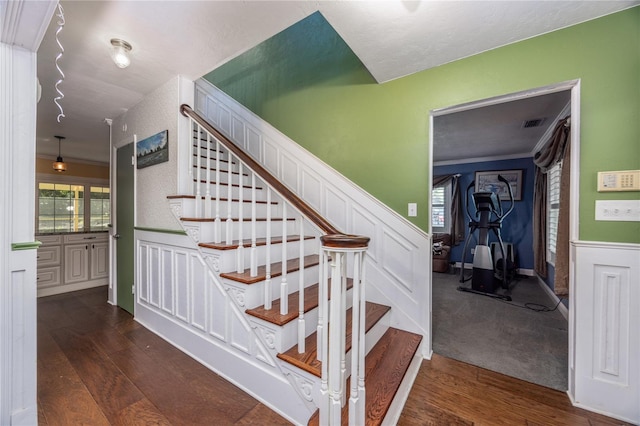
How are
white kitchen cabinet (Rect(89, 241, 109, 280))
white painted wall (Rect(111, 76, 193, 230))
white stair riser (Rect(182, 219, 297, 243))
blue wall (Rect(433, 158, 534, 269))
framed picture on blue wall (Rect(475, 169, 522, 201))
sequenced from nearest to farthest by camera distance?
white stair riser (Rect(182, 219, 297, 243)) < white painted wall (Rect(111, 76, 193, 230)) < white kitchen cabinet (Rect(89, 241, 109, 280)) < blue wall (Rect(433, 158, 534, 269)) < framed picture on blue wall (Rect(475, 169, 522, 201))

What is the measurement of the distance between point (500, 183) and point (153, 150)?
238 inches

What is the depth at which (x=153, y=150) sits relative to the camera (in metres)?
2.53

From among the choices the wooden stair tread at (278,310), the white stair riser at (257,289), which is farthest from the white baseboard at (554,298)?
the white stair riser at (257,289)

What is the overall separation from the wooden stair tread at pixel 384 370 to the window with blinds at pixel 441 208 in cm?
442

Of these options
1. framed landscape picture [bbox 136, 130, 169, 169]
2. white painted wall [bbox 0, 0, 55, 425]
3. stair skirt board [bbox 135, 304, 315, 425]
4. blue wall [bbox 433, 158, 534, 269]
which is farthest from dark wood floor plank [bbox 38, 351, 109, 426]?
blue wall [bbox 433, 158, 534, 269]

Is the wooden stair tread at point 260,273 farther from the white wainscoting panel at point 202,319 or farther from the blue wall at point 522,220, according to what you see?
the blue wall at point 522,220

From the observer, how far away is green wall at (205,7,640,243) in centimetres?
149

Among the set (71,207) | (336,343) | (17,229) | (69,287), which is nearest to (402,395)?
(336,343)

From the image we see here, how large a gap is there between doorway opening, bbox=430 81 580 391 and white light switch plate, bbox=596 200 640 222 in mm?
116

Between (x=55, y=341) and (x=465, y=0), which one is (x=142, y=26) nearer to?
(x=465, y=0)

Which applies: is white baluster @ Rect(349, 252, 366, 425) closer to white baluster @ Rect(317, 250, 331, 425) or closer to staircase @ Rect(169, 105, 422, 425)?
staircase @ Rect(169, 105, 422, 425)

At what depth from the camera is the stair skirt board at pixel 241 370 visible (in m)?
1.49

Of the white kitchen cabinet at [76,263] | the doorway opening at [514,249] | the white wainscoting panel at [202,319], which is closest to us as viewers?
the white wainscoting panel at [202,319]

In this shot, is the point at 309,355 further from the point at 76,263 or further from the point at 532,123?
the point at 76,263
